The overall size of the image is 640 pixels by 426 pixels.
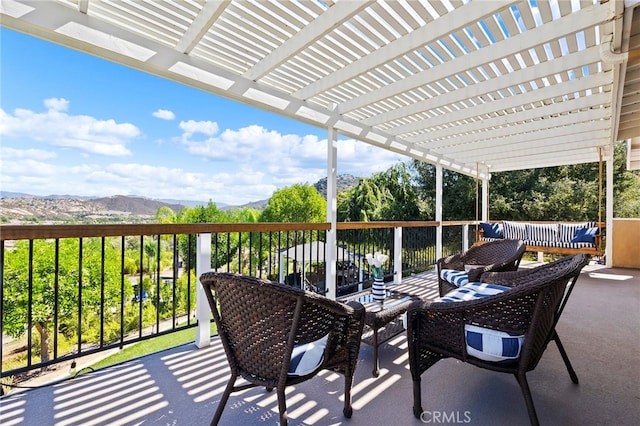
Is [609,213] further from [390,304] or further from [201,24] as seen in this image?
[201,24]

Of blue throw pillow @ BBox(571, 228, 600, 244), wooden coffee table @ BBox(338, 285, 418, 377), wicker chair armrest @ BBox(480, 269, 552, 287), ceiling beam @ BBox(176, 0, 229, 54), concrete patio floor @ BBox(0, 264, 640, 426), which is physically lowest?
concrete patio floor @ BBox(0, 264, 640, 426)

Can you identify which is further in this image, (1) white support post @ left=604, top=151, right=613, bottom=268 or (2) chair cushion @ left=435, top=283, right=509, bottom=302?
(1) white support post @ left=604, top=151, right=613, bottom=268

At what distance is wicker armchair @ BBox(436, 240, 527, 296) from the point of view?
3.48 meters

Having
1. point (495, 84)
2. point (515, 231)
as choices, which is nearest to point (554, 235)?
point (515, 231)

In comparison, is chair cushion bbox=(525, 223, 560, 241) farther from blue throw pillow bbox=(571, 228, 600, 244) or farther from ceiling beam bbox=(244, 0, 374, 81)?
ceiling beam bbox=(244, 0, 374, 81)

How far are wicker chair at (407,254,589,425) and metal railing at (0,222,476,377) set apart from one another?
1623 mm

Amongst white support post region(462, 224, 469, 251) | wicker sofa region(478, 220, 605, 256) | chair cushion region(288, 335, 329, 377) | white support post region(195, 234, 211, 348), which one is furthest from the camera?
white support post region(462, 224, 469, 251)

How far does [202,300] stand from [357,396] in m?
1.44

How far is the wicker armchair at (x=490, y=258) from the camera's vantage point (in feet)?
11.4

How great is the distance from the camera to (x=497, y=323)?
1564 mm

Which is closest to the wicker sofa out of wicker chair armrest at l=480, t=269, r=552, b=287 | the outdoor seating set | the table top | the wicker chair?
wicker chair armrest at l=480, t=269, r=552, b=287

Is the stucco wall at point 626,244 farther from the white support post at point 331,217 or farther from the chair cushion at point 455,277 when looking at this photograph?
the white support post at point 331,217

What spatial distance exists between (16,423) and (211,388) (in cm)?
97

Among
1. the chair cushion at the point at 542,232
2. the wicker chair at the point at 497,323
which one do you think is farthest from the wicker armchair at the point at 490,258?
the chair cushion at the point at 542,232
